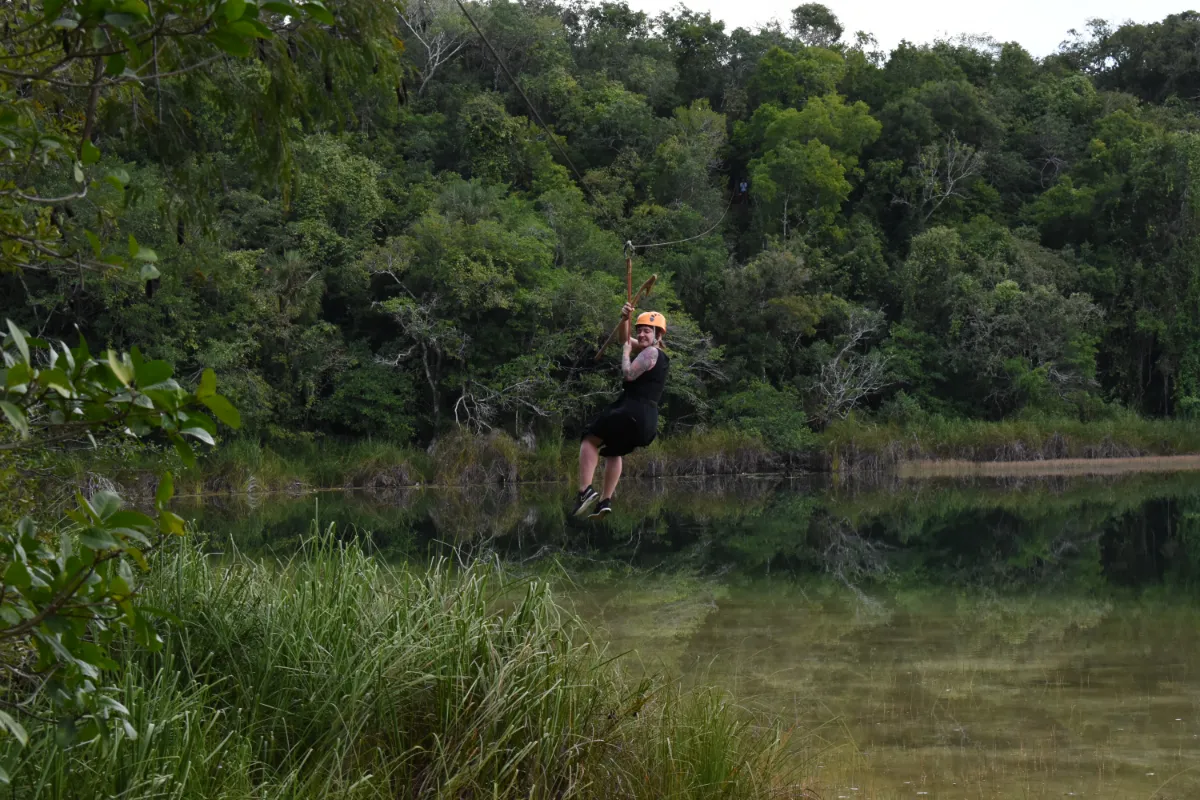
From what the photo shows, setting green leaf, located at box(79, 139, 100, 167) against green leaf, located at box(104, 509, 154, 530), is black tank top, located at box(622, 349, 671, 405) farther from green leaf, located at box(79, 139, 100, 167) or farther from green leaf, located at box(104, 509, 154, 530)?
green leaf, located at box(104, 509, 154, 530)

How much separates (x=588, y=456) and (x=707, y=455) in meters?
26.0

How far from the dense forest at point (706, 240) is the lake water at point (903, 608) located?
204 inches

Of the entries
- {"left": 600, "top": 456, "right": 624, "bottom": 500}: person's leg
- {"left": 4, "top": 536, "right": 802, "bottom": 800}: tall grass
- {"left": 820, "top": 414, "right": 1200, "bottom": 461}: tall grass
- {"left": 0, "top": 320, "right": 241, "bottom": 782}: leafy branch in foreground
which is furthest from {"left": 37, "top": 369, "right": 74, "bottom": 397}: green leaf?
{"left": 820, "top": 414, "right": 1200, "bottom": 461}: tall grass

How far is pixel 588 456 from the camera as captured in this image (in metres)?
8.77

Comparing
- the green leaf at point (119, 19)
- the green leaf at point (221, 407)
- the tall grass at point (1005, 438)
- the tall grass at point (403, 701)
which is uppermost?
the green leaf at point (119, 19)

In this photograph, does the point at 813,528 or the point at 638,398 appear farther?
the point at 813,528

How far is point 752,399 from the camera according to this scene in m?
36.0

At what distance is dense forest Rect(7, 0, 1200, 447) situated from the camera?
32.3m

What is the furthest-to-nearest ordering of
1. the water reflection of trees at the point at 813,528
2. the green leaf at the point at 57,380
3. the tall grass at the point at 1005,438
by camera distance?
the tall grass at the point at 1005,438
the water reflection of trees at the point at 813,528
the green leaf at the point at 57,380

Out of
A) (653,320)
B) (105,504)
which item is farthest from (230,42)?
(653,320)

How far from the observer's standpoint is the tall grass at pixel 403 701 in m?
5.38

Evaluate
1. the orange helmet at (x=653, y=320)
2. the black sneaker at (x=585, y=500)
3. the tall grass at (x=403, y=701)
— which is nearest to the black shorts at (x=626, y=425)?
the black sneaker at (x=585, y=500)

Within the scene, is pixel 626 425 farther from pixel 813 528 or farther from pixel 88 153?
pixel 813 528

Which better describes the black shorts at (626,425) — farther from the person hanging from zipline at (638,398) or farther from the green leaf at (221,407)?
the green leaf at (221,407)
